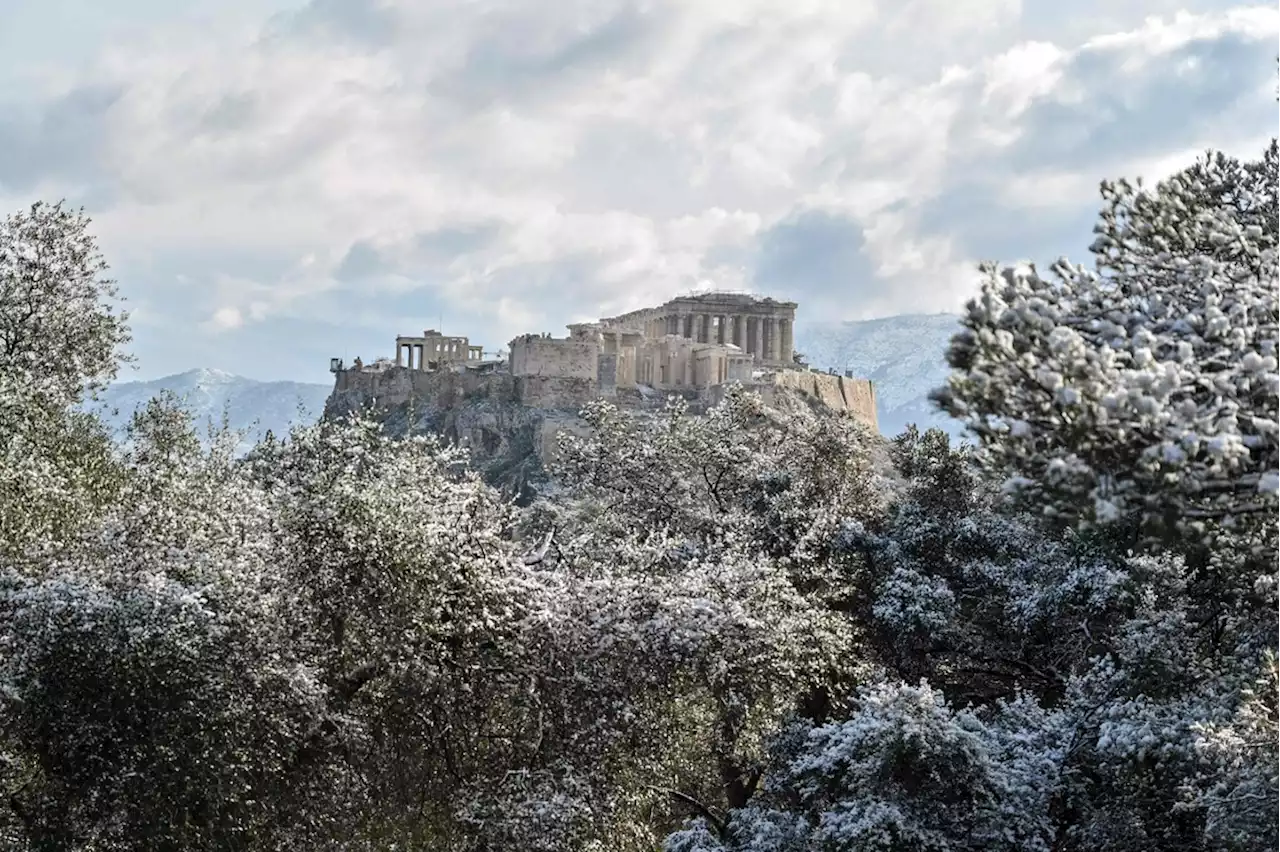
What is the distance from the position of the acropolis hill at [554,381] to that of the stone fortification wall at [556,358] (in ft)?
0.20

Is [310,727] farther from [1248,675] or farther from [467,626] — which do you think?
[1248,675]

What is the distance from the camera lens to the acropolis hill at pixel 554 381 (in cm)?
7900

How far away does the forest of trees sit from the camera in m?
8.37

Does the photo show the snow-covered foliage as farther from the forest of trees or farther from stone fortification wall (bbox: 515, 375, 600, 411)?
stone fortification wall (bbox: 515, 375, 600, 411)

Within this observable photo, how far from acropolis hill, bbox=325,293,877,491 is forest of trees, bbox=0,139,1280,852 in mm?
58277

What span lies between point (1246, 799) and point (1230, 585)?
12.2ft

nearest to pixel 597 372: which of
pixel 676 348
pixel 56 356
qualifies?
pixel 676 348

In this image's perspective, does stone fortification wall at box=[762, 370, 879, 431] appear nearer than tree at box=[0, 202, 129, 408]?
No

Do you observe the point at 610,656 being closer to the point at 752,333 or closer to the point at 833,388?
the point at 833,388

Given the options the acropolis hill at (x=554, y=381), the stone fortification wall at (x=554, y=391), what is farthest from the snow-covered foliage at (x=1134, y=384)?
the stone fortification wall at (x=554, y=391)

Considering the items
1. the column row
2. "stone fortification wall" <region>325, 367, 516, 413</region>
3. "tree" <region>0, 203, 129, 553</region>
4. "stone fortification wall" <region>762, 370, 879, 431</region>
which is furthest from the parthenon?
"tree" <region>0, 203, 129, 553</region>

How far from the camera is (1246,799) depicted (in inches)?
395

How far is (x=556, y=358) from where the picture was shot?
80562mm

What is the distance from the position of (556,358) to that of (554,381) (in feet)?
5.37
